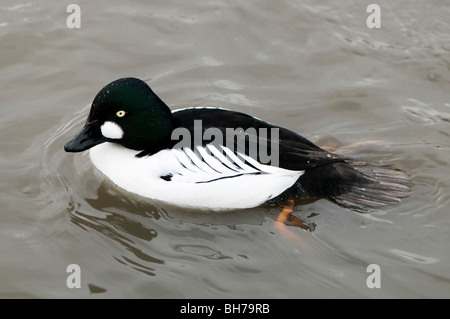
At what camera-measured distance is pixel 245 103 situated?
8.08 m

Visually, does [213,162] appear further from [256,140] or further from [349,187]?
[349,187]

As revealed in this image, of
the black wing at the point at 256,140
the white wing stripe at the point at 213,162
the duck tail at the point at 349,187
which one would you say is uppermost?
the black wing at the point at 256,140

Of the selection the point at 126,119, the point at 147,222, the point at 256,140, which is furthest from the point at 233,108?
the point at 147,222

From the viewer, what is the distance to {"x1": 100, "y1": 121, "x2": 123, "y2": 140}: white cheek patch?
6.31 meters

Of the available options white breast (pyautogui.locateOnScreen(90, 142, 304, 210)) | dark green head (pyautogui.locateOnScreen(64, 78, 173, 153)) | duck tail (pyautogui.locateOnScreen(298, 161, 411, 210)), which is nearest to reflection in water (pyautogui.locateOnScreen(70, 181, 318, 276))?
white breast (pyautogui.locateOnScreen(90, 142, 304, 210))

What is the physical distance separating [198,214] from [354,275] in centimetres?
157

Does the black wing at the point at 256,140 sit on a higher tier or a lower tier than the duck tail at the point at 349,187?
higher

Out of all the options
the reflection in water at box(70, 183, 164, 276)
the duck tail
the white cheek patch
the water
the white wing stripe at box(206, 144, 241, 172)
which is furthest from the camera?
the duck tail

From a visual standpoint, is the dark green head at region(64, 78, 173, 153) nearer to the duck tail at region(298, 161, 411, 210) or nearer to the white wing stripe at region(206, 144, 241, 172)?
the white wing stripe at region(206, 144, 241, 172)

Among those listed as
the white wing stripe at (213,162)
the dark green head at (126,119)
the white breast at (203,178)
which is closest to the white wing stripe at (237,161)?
the white breast at (203,178)

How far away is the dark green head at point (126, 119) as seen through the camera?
617cm

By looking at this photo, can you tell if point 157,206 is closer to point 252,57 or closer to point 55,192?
point 55,192

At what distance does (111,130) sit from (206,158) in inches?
36.9

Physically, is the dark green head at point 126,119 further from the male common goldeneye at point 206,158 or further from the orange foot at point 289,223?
the orange foot at point 289,223
